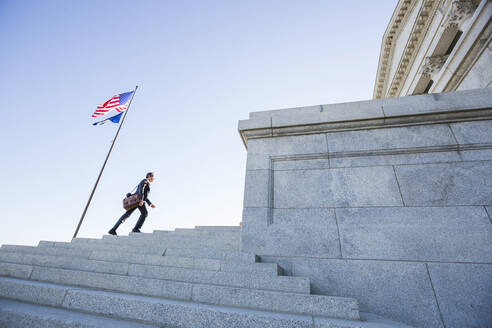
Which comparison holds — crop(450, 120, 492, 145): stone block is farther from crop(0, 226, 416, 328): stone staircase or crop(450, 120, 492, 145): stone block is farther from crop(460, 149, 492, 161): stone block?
crop(0, 226, 416, 328): stone staircase

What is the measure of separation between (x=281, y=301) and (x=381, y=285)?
81.4 inches

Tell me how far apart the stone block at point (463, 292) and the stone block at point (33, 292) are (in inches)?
216

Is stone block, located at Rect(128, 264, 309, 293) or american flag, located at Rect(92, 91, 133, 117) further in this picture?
american flag, located at Rect(92, 91, 133, 117)

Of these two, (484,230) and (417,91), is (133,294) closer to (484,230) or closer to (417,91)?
(484,230)

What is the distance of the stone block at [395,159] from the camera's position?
4488 millimetres

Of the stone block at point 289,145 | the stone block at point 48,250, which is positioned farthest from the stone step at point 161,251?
the stone block at point 289,145

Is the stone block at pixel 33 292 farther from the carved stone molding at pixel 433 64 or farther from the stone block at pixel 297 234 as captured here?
the carved stone molding at pixel 433 64

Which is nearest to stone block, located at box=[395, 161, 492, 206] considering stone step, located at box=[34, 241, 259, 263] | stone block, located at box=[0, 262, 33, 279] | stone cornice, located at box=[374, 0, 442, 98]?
stone step, located at box=[34, 241, 259, 263]

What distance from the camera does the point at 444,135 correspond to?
15.3 feet

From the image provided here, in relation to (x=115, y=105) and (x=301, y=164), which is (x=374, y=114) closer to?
(x=301, y=164)

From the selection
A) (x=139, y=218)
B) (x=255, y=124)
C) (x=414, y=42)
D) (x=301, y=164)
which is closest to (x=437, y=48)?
(x=414, y=42)

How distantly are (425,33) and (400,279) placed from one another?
15020 mm

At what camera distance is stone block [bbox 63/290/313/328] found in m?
2.18

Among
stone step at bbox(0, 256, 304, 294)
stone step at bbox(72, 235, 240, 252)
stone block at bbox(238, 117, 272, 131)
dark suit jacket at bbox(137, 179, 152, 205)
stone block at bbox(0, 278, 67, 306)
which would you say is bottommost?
stone block at bbox(0, 278, 67, 306)
